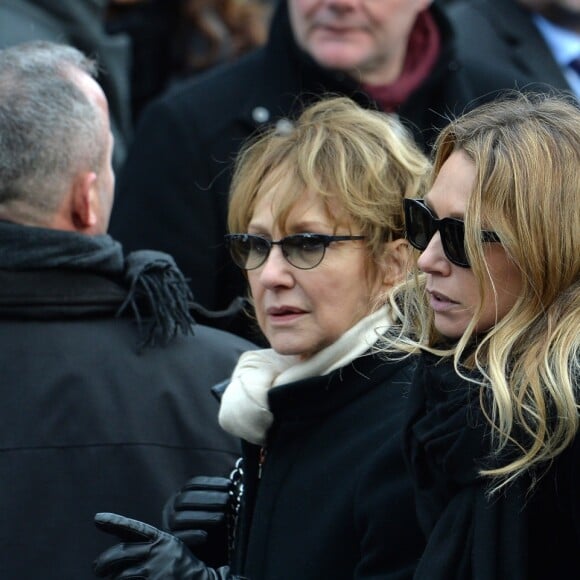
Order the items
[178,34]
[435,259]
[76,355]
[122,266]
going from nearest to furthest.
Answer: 1. [435,259]
2. [76,355]
3. [122,266]
4. [178,34]

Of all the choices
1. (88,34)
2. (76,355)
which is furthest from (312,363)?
(88,34)

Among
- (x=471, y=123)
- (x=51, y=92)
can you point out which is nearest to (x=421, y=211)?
(x=471, y=123)

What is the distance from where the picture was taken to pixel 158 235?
4.05 metres

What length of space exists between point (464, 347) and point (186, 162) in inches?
80.0

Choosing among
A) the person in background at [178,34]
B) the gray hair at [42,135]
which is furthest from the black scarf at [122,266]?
the person in background at [178,34]

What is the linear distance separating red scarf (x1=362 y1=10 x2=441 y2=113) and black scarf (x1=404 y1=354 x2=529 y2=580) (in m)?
2.20

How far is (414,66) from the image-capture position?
4.48 metres

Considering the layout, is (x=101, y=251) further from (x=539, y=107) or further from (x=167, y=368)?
(x=539, y=107)

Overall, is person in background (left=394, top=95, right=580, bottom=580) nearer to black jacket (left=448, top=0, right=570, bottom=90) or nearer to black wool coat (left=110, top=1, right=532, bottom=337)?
black wool coat (left=110, top=1, right=532, bottom=337)

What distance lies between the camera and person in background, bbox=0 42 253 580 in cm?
293

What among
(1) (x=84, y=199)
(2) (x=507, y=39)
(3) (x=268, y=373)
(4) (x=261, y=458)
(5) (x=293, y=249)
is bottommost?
(4) (x=261, y=458)

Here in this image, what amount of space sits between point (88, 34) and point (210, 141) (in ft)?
5.01

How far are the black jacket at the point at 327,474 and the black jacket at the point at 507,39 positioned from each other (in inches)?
115

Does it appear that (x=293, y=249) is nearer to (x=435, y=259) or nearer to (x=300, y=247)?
(x=300, y=247)
